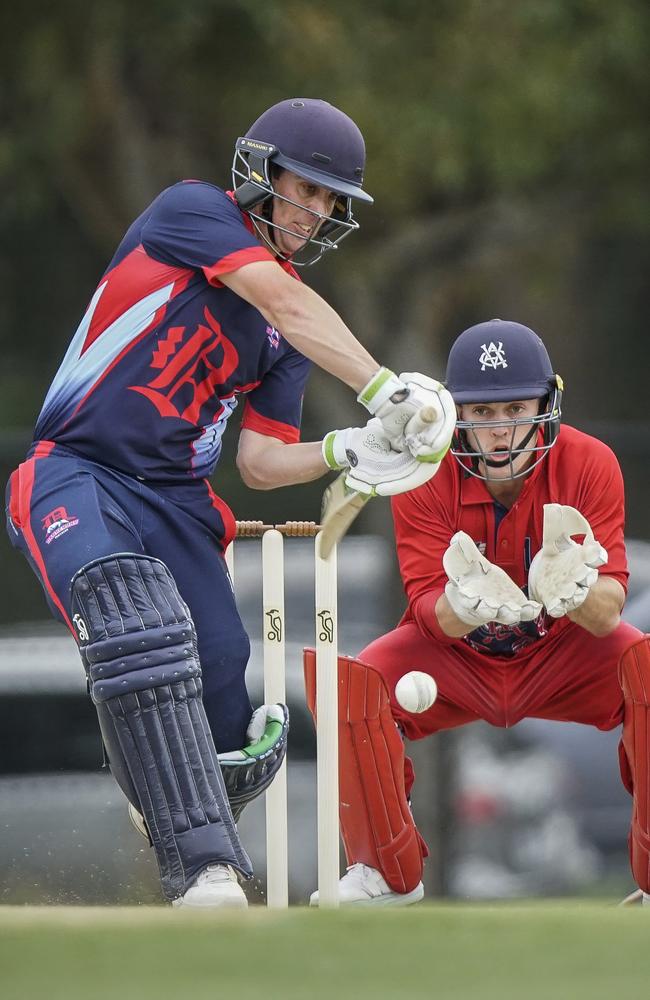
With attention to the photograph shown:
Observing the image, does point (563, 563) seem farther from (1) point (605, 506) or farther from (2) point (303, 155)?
(2) point (303, 155)

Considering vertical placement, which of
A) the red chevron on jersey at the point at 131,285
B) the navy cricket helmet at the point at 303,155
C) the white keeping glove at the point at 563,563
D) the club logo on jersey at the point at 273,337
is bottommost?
the white keeping glove at the point at 563,563

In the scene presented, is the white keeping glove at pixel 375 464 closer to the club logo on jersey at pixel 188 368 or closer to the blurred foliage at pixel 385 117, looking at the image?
the club logo on jersey at pixel 188 368

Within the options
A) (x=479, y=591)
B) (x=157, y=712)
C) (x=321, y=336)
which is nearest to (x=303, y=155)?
(x=321, y=336)

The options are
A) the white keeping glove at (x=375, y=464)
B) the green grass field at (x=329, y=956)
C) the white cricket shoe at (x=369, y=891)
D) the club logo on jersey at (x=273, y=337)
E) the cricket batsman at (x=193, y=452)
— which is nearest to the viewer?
the green grass field at (x=329, y=956)

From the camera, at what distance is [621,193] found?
7.89 metres

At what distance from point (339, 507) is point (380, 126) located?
10.5 ft

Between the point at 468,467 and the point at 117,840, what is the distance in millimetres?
3043

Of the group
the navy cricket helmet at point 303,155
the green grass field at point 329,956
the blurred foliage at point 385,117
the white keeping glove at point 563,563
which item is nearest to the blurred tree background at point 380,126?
the blurred foliage at point 385,117

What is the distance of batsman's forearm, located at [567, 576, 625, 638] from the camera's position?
4.72 meters

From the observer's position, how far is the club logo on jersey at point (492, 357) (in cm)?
487

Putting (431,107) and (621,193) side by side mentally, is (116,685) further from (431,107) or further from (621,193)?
(621,193)

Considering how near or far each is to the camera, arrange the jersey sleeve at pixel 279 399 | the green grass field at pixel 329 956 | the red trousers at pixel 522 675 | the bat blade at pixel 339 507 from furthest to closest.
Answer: the red trousers at pixel 522 675, the jersey sleeve at pixel 279 399, the bat blade at pixel 339 507, the green grass field at pixel 329 956

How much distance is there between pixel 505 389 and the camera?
483 centimetres

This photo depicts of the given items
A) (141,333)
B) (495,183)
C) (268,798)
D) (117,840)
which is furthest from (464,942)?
(495,183)
